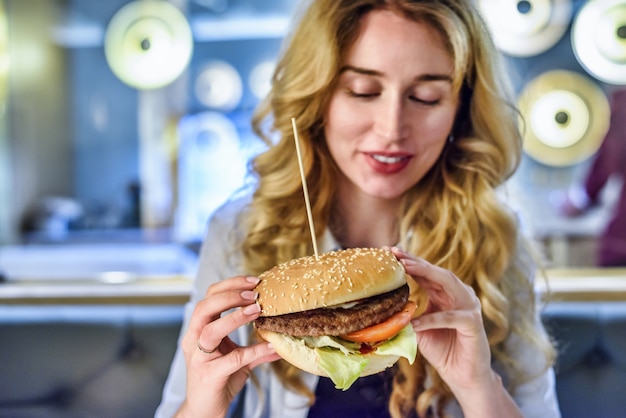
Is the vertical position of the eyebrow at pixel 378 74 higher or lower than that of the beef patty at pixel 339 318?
higher

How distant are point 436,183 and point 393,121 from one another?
0.23m

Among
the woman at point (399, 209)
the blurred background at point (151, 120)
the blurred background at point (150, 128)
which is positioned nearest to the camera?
the woman at point (399, 209)

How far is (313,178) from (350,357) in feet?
1.72

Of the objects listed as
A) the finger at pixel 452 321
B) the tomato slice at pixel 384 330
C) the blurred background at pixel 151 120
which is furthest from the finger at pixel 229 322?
the blurred background at pixel 151 120

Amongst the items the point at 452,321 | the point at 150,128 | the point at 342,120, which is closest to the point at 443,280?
the point at 452,321

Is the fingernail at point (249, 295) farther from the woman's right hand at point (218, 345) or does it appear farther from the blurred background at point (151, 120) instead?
the blurred background at point (151, 120)

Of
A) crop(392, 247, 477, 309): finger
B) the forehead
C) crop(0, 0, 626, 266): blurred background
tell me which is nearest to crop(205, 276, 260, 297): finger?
crop(392, 247, 477, 309): finger

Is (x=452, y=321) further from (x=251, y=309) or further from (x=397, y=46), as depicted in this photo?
(x=397, y=46)

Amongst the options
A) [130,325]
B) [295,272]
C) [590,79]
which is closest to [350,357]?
[295,272]

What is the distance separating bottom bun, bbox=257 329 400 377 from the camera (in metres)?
1.03

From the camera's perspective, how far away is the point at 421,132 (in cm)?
128

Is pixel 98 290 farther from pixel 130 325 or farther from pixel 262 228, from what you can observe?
pixel 262 228

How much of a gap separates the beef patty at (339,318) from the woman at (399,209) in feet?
0.19

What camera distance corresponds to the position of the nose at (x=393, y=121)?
123cm
